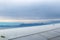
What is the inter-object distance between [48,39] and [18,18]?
4.66 ft

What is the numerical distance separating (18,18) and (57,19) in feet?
2.19

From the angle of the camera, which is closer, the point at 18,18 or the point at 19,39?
the point at 19,39

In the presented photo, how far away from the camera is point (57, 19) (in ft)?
6.68

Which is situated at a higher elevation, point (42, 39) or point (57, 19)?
point (57, 19)

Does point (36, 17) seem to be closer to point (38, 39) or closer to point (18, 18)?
point (18, 18)

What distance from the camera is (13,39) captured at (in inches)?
25.3

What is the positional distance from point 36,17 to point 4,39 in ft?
4.94

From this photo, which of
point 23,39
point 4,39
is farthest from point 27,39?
point 4,39

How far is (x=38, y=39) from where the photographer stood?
2.24 ft

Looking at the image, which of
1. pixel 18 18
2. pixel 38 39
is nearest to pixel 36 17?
pixel 18 18

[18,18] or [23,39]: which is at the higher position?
[18,18]

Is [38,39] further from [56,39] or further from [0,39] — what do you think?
[0,39]

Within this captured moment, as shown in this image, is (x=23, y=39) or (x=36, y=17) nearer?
(x=23, y=39)

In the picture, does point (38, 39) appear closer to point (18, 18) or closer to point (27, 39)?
point (27, 39)
